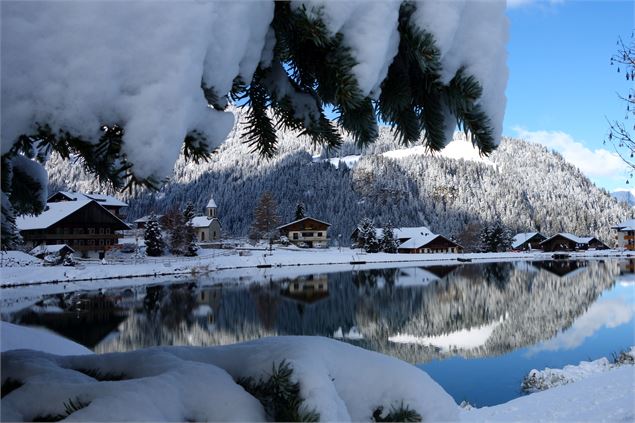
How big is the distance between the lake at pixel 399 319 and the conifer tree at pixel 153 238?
20.0 metres

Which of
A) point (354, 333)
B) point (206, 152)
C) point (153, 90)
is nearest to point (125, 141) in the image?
point (153, 90)

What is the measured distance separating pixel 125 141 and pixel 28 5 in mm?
515

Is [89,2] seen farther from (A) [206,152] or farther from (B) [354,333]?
(B) [354,333]

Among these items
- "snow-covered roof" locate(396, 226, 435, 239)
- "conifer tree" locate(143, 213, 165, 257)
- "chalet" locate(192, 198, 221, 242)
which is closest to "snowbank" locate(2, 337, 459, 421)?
"conifer tree" locate(143, 213, 165, 257)

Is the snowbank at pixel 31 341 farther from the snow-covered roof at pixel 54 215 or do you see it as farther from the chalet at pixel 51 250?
the snow-covered roof at pixel 54 215

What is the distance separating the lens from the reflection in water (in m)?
Result: 15.9

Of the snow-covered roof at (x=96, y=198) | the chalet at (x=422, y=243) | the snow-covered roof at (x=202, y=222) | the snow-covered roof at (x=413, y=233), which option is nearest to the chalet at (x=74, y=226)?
the snow-covered roof at (x=96, y=198)

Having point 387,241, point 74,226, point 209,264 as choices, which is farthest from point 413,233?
point 74,226

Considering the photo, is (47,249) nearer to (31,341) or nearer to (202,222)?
(202,222)

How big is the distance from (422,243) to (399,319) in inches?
2224

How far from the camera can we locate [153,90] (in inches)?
51.1

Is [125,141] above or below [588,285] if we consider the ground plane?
above

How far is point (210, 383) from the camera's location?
4.84 ft

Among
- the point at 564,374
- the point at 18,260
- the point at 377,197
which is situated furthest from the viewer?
the point at 377,197
